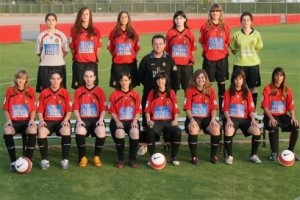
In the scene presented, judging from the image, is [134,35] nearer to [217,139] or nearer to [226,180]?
[217,139]

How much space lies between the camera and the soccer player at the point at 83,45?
8.35 metres

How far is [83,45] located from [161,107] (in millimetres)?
1860

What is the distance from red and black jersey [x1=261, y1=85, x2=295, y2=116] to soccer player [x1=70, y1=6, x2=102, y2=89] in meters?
2.57

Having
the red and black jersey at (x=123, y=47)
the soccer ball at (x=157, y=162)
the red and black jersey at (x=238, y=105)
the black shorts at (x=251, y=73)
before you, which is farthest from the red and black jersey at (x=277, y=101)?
the red and black jersey at (x=123, y=47)

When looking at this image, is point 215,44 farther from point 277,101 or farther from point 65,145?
point 65,145

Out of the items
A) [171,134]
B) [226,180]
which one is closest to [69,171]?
[171,134]

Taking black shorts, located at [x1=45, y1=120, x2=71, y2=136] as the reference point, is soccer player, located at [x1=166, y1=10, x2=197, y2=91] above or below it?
above

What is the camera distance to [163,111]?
7.35 metres

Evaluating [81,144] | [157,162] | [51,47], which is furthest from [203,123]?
[51,47]

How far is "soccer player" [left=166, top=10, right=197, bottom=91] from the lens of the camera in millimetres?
8320

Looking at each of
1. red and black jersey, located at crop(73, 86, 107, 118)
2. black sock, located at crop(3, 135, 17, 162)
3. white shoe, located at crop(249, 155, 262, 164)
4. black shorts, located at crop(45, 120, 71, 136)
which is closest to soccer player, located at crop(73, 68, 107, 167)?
red and black jersey, located at crop(73, 86, 107, 118)

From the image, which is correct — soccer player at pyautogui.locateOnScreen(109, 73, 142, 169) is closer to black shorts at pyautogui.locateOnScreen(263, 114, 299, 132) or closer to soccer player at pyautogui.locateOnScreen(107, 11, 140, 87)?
soccer player at pyautogui.locateOnScreen(107, 11, 140, 87)

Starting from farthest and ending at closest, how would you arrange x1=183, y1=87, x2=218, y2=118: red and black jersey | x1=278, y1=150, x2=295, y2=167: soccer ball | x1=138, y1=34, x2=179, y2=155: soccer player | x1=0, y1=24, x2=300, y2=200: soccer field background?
x1=138, y1=34, x2=179, y2=155: soccer player
x1=183, y1=87, x2=218, y2=118: red and black jersey
x1=278, y1=150, x2=295, y2=167: soccer ball
x1=0, y1=24, x2=300, y2=200: soccer field background

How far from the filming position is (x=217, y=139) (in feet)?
23.7
